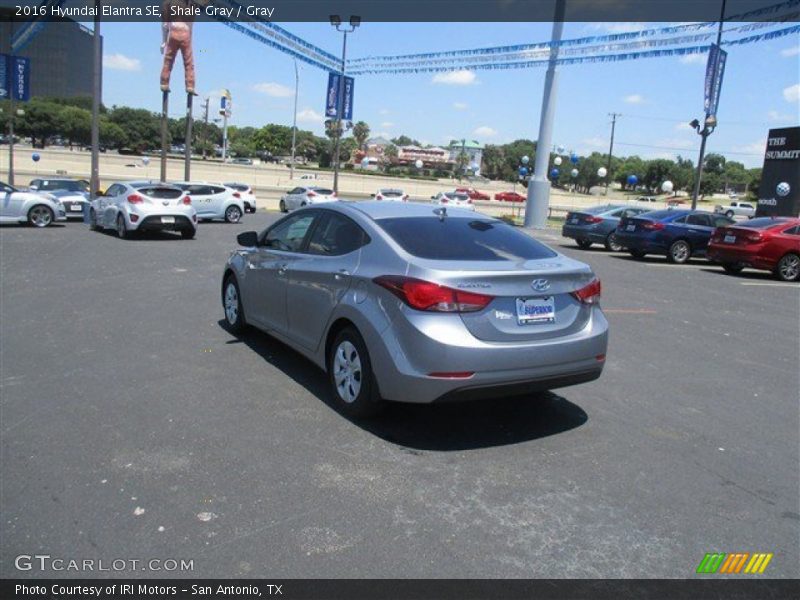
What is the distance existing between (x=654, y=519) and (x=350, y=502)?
64.8 inches

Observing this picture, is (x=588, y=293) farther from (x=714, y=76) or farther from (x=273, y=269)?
(x=714, y=76)

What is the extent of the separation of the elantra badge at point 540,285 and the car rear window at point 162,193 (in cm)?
1511

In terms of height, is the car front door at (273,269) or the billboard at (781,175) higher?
the billboard at (781,175)

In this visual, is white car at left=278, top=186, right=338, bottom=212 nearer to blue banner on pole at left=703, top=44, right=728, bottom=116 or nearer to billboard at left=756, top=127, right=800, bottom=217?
blue banner on pole at left=703, top=44, right=728, bottom=116

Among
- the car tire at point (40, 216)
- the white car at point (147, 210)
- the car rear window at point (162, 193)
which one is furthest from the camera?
the car tire at point (40, 216)

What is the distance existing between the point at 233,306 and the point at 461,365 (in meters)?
3.72

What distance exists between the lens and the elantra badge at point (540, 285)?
14.4ft

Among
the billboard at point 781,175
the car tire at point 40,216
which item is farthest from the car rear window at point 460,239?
the billboard at point 781,175

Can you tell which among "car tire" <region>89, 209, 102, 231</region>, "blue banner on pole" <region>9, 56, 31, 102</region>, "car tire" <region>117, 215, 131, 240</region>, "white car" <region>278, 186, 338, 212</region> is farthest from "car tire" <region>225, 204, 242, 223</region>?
"blue banner on pole" <region>9, 56, 31, 102</region>

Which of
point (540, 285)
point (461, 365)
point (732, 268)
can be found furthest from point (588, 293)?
point (732, 268)

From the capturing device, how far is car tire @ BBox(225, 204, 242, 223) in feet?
80.0

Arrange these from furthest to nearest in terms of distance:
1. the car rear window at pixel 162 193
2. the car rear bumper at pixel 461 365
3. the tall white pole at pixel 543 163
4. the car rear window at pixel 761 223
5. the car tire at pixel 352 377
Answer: the tall white pole at pixel 543 163
the car rear window at pixel 162 193
the car rear window at pixel 761 223
the car tire at pixel 352 377
the car rear bumper at pixel 461 365

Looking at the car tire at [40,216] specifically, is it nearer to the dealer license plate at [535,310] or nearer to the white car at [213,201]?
the white car at [213,201]
